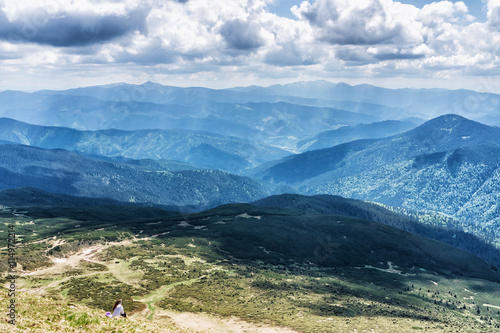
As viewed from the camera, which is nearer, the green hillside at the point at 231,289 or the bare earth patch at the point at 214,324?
the bare earth patch at the point at 214,324

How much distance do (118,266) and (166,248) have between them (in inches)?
1674

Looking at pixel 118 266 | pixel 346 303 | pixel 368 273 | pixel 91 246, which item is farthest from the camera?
pixel 368 273

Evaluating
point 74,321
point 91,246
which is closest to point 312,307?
point 74,321

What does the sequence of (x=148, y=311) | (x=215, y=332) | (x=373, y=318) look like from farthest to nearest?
1. (x=373, y=318)
2. (x=148, y=311)
3. (x=215, y=332)

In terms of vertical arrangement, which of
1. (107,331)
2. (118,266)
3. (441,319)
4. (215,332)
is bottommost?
(441,319)

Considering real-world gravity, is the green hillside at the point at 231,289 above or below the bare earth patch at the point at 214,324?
below

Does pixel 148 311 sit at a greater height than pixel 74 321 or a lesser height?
lesser

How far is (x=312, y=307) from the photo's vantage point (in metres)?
110

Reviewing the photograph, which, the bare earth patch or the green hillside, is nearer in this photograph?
the bare earth patch

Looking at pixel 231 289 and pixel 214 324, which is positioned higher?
pixel 214 324

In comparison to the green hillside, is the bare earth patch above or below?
above

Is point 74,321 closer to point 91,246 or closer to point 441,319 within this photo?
point 441,319

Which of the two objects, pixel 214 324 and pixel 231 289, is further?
pixel 231 289

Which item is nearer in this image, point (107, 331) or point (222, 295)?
point (107, 331)
